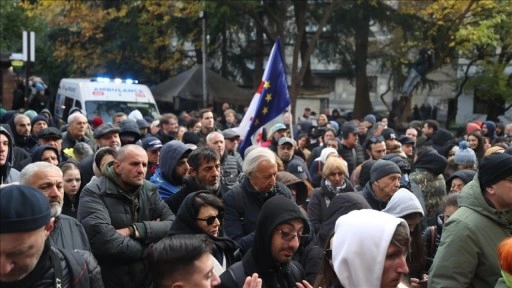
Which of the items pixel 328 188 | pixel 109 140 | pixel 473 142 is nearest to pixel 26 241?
pixel 328 188

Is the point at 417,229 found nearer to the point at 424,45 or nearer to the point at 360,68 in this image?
the point at 424,45

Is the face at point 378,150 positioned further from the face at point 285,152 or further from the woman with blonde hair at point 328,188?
the woman with blonde hair at point 328,188

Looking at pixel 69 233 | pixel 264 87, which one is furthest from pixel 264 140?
pixel 69 233

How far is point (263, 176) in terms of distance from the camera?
19.7ft

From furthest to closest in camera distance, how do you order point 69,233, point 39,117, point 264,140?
point 264,140 → point 39,117 → point 69,233

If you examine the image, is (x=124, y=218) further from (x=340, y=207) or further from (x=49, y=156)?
(x=49, y=156)

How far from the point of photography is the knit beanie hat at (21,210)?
3064 millimetres

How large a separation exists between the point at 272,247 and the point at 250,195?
69.1 inches

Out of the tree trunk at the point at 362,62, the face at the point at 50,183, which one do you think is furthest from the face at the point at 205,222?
the tree trunk at the point at 362,62

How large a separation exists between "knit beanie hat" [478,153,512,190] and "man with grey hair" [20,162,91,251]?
91.3 inches

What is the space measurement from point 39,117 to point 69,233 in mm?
7452

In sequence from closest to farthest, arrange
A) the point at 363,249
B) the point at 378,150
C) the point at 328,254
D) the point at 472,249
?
the point at 363,249
the point at 328,254
the point at 472,249
the point at 378,150

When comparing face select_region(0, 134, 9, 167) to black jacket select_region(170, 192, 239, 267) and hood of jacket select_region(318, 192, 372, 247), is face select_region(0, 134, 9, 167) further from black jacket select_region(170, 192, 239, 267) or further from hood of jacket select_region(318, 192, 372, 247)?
hood of jacket select_region(318, 192, 372, 247)

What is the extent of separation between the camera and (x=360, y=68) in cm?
2933
